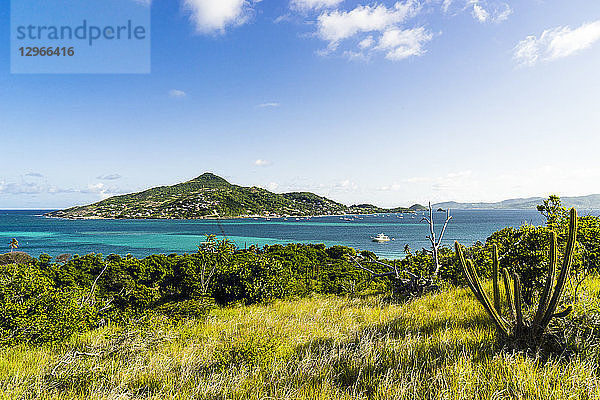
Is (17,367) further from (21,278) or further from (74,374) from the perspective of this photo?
(21,278)

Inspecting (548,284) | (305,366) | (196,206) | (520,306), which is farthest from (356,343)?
(196,206)

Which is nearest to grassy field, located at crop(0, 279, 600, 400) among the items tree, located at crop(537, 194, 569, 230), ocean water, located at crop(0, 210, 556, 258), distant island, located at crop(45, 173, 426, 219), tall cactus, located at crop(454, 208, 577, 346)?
tall cactus, located at crop(454, 208, 577, 346)

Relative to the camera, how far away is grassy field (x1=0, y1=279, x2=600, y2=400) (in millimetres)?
2865

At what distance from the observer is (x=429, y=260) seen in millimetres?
9359

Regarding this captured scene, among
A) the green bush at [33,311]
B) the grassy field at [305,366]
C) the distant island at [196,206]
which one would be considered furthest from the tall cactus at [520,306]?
the distant island at [196,206]

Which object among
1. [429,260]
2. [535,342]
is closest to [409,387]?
[535,342]

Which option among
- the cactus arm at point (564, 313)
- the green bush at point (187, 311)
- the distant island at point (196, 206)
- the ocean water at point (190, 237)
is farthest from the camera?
the distant island at point (196, 206)

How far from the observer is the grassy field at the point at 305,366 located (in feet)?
9.40

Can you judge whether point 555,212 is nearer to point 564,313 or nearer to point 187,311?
A: point 564,313

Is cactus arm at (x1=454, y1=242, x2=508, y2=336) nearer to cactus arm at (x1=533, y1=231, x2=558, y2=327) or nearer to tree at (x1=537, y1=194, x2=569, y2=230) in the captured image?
cactus arm at (x1=533, y1=231, x2=558, y2=327)

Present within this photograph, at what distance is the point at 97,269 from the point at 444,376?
56.9 feet

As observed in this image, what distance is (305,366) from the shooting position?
3453 mm

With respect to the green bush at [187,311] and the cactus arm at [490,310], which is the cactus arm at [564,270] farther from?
the green bush at [187,311]

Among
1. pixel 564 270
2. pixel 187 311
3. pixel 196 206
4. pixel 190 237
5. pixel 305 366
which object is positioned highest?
pixel 196 206
